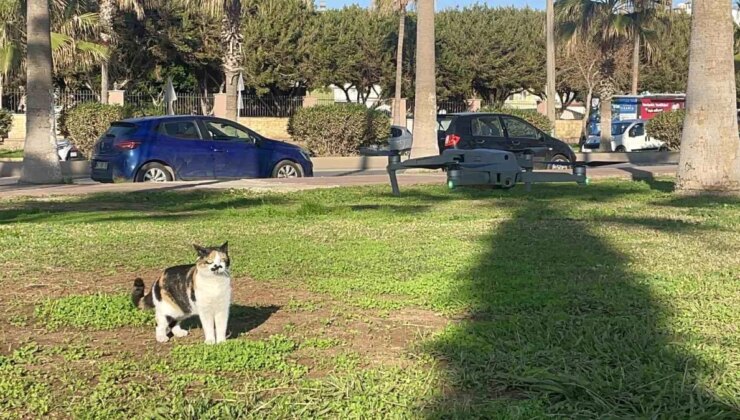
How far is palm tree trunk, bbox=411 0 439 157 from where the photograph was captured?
21.4 m

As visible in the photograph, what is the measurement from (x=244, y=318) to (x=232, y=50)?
92.2ft

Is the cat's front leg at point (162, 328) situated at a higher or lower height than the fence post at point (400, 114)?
lower

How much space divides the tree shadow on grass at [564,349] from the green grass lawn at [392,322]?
0.5 inches

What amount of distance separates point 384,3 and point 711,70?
2400 cm

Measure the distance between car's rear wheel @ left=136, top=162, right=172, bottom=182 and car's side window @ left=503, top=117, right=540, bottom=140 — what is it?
8.18 metres

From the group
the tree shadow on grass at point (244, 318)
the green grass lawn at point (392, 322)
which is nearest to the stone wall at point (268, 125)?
the green grass lawn at point (392, 322)

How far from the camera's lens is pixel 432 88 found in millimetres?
21734

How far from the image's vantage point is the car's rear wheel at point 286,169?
18.0 m

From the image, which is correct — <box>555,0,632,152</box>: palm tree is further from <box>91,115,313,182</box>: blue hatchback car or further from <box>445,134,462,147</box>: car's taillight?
<box>91,115,313,182</box>: blue hatchback car

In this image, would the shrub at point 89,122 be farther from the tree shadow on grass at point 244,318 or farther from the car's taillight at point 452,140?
the tree shadow on grass at point 244,318

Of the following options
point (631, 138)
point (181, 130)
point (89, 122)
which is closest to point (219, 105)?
point (89, 122)

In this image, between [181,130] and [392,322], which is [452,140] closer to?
[181,130]

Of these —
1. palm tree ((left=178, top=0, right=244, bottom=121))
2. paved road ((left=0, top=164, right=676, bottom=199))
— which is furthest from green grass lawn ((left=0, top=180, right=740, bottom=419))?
palm tree ((left=178, top=0, right=244, bottom=121))

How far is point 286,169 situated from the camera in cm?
1812
